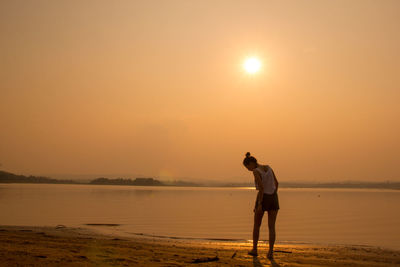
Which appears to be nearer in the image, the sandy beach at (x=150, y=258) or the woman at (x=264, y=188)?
the sandy beach at (x=150, y=258)

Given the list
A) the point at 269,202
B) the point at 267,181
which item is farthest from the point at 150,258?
the point at 267,181

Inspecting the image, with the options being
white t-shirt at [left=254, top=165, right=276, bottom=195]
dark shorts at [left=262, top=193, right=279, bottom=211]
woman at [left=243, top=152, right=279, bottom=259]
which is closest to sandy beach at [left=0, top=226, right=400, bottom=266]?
woman at [left=243, top=152, right=279, bottom=259]

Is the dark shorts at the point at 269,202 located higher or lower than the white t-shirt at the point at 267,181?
lower

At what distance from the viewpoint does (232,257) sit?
8.27m

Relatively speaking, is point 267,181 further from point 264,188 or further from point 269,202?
point 269,202

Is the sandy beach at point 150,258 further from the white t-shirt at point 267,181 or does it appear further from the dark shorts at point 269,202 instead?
the white t-shirt at point 267,181

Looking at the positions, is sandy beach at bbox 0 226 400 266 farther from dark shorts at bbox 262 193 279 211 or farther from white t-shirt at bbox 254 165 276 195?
white t-shirt at bbox 254 165 276 195

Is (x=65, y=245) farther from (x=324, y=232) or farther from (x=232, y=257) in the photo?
(x=324, y=232)

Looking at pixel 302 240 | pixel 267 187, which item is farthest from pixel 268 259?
pixel 302 240

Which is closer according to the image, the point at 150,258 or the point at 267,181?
the point at 150,258

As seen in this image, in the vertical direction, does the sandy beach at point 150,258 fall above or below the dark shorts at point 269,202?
below

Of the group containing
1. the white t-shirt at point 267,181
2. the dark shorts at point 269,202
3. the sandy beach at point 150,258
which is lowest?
the sandy beach at point 150,258

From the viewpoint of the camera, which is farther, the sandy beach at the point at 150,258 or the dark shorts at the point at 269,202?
the dark shorts at the point at 269,202

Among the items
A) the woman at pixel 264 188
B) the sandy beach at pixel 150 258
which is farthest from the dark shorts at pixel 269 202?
the sandy beach at pixel 150 258
